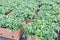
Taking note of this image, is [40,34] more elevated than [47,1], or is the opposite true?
[47,1]

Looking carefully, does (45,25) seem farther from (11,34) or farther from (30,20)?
(11,34)

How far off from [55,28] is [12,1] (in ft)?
2.86

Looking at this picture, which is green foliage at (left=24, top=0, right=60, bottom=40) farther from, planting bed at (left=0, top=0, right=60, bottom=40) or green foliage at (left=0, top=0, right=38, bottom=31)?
green foliage at (left=0, top=0, right=38, bottom=31)

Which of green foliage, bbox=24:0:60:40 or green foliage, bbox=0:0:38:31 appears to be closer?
green foliage, bbox=24:0:60:40

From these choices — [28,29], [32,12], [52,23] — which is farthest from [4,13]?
[52,23]

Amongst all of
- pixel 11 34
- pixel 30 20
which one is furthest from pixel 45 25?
pixel 11 34

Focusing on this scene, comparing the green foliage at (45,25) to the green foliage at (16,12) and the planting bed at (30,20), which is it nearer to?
the planting bed at (30,20)

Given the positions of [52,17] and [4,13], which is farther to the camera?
[4,13]

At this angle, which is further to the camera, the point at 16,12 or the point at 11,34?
the point at 16,12

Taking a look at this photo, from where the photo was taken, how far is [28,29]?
5.31 feet

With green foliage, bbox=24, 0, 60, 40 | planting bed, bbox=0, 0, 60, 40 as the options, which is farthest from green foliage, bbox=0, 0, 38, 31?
green foliage, bbox=24, 0, 60, 40

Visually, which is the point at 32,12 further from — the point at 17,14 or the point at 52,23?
the point at 52,23

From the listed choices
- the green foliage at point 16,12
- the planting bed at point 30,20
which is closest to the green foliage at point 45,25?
the planting bed at point 30,20

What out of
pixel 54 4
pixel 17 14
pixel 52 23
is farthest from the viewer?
pixel 54 4
